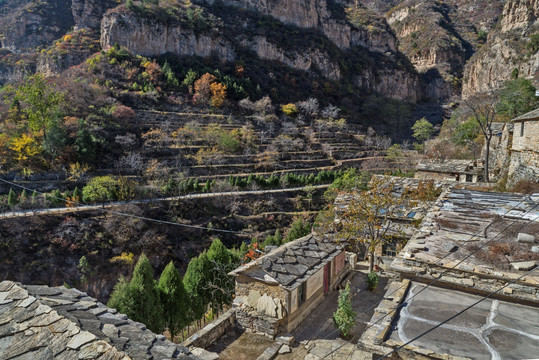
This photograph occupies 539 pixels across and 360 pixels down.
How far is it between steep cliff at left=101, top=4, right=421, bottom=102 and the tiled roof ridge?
46.2 meters

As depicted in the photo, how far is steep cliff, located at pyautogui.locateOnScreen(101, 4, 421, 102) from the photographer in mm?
42469

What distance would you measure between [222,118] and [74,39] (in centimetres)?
2730

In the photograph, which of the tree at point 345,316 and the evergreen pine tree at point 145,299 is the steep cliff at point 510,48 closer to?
the tree at point 345,316

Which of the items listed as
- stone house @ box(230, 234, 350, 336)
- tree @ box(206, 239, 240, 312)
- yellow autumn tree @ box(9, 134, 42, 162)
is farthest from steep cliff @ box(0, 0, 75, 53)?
stone house @ box(230, 234, 350, 336)

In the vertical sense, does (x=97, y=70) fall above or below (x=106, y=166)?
above

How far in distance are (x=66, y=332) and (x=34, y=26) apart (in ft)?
225

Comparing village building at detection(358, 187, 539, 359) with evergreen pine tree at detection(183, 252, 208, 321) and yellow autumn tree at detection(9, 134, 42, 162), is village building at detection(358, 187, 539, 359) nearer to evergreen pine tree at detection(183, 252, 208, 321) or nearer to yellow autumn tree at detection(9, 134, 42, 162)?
evergreen pine tree at detection(183, 252, 208, 321)

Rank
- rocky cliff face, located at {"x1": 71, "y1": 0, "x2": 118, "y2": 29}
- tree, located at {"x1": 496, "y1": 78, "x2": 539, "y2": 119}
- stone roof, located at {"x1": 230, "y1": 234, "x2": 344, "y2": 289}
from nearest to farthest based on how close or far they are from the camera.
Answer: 1. stone roof, located at {"x1": 230, "y1": 234, "x2": 344, "y2": 289}
2. tree, located at {"x1": 496, "y1": 78, "x2": 539, "y2": 119}
3. rocky cliff face, located at {"x1": 71, "y1": 0, "x2": 118, "y2": 29}

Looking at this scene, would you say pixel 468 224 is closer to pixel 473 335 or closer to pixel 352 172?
pixel 473 335

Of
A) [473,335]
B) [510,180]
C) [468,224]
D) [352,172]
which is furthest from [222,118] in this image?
[473,335]

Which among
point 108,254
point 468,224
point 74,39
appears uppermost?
point 74,39

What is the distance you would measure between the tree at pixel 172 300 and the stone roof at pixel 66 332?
6.96m

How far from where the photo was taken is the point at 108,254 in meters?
18.3

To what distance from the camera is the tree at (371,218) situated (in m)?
10.8
